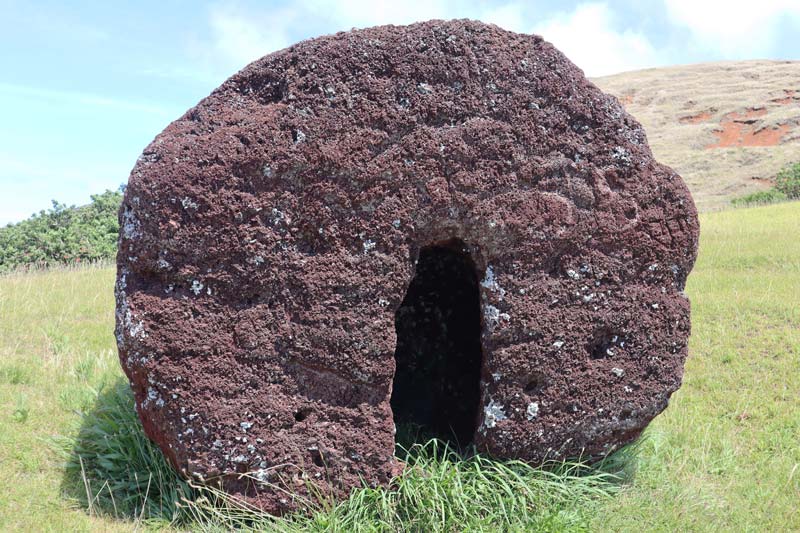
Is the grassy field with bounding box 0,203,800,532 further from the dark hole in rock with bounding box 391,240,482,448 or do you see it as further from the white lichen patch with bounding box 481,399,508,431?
the dark hole in rock with bounding box 391,240,482,448

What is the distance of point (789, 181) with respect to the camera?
26312 millimetres

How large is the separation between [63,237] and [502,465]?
1386 cm

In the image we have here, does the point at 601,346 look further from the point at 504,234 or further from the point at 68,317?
the point at 68,317

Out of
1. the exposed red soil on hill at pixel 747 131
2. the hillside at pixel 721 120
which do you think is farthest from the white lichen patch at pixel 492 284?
the exposed red soil on hill at pixel 747 131

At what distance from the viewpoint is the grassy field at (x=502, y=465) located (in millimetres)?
3762

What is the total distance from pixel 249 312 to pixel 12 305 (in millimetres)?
5977

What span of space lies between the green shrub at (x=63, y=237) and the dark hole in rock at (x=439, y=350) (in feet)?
34.1

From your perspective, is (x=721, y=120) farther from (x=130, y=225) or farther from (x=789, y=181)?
(x=130, y=225)

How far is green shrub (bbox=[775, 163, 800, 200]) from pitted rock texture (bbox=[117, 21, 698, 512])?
23.6 metres

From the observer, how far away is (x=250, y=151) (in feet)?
11.8

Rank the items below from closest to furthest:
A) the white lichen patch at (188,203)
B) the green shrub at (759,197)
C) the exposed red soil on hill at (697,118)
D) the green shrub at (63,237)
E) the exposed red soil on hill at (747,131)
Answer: the white lichen patch at (188,203) < the green shrub at (63,237) < the green shrub at (759,197) < the exposed red soil on hill at (747,131) < the exposed red soil on hill at (697,118)

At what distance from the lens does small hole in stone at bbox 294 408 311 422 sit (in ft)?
12.3

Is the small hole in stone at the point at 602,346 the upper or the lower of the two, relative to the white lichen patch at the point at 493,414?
upper

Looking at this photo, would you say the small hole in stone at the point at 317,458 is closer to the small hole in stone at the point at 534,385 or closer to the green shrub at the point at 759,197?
the small hole in stone at the point at 534,385
